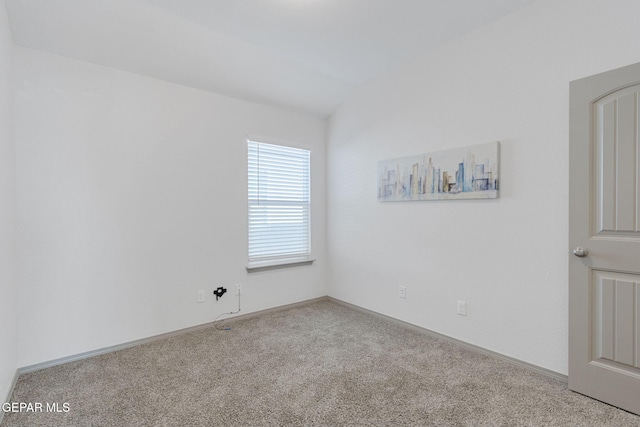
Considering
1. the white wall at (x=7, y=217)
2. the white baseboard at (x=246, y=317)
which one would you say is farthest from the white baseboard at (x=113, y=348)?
the white wall at (x=7, y=217)

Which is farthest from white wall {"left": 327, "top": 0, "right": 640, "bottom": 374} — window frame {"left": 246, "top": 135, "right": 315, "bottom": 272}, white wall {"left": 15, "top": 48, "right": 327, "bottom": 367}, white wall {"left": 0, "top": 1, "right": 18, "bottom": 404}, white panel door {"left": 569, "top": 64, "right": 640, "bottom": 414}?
white wall {"left": 0, "top": 1, "right": 18, "bottom": 404}

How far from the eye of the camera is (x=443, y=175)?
2896 millimetres

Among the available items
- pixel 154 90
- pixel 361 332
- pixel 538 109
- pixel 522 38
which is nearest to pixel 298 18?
pixel 154 90

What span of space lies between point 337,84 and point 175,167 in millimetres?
2018

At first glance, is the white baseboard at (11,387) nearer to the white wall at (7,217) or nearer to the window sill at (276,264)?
the white wall at (7,217)

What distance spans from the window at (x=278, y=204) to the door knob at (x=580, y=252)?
2.73 meters

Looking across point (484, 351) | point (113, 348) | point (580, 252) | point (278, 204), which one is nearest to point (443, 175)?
point (580, 252)

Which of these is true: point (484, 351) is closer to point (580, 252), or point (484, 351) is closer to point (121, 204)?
point (580, 252)

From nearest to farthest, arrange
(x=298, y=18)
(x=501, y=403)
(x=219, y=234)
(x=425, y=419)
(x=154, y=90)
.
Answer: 1. (x=425, y=419)
2. (x=501, y=403)
3. (x=298, y=18)
4. (x=154, y=90)
5. (x=219, y=234)

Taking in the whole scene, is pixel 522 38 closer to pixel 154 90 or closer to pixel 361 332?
pixel 361 332

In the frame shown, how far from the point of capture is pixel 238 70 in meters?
3.10

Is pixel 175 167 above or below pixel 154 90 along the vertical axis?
below

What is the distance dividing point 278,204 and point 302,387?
2.15 metres

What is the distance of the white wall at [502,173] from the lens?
219 centimetres
